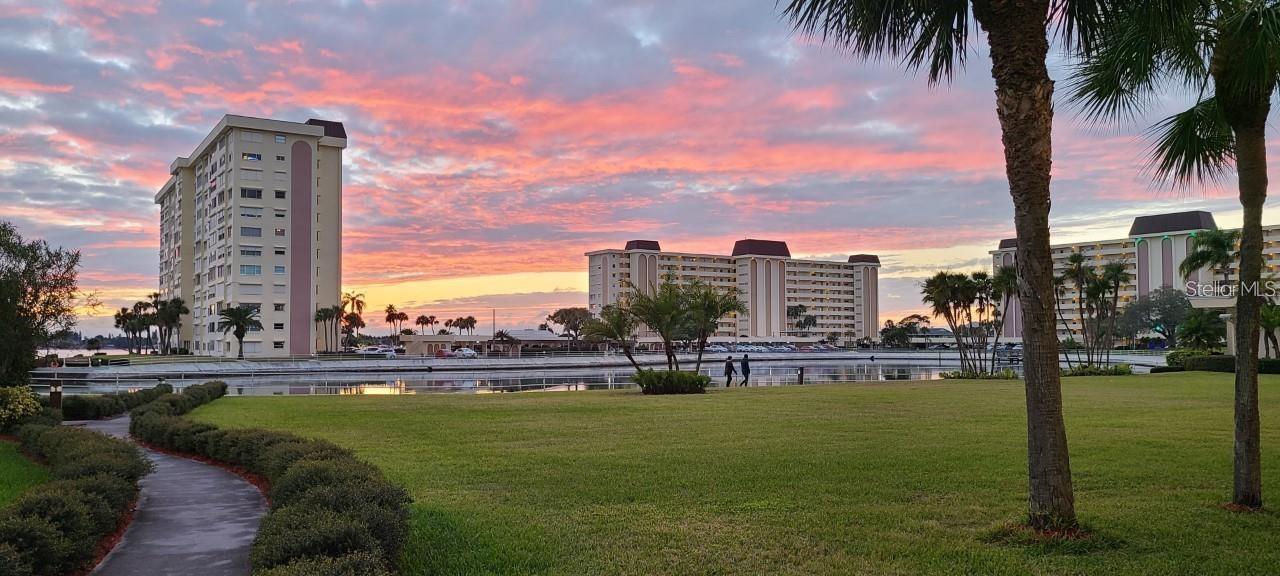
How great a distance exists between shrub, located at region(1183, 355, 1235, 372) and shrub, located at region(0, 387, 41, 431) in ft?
160

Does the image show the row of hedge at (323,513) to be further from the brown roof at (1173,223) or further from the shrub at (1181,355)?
the brown roof at (1173,223)

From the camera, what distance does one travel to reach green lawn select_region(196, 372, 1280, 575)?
23.6ft

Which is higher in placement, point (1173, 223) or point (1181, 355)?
point (1173, 223)

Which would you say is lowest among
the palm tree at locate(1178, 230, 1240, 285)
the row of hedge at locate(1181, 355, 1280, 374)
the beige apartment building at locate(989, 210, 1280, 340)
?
the row of hedge at locate(1181, 355, 1280, 374)

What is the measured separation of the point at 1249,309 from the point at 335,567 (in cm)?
858

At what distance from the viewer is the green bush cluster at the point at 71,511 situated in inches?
262

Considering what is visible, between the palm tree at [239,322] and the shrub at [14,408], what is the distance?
6848 cm

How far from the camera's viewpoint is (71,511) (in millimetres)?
7590

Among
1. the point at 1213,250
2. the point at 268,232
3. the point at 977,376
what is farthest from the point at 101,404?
the point at 268,232

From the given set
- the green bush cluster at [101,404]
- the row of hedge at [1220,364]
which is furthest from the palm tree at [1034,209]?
the row of hedge at [1220,364]

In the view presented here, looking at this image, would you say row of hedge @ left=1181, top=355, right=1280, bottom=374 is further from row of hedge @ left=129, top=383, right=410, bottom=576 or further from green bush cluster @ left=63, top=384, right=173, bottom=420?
green bush cluster @ left=63, top=384, right=173, bottom=420

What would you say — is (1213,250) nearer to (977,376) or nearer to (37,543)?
(977,376)

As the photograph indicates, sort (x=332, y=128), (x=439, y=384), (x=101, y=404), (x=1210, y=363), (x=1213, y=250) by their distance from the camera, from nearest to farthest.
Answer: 1. (x=101, y=404)
2. (x=439, y=384)
3. (x=1210, y=363)
4. (x=1213, y=250)
5. (x=332, y=128)

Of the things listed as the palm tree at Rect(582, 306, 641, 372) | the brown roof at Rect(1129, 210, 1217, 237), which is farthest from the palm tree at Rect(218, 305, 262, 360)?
the brown roof at Rect(1129, 210, 1217, 237)
